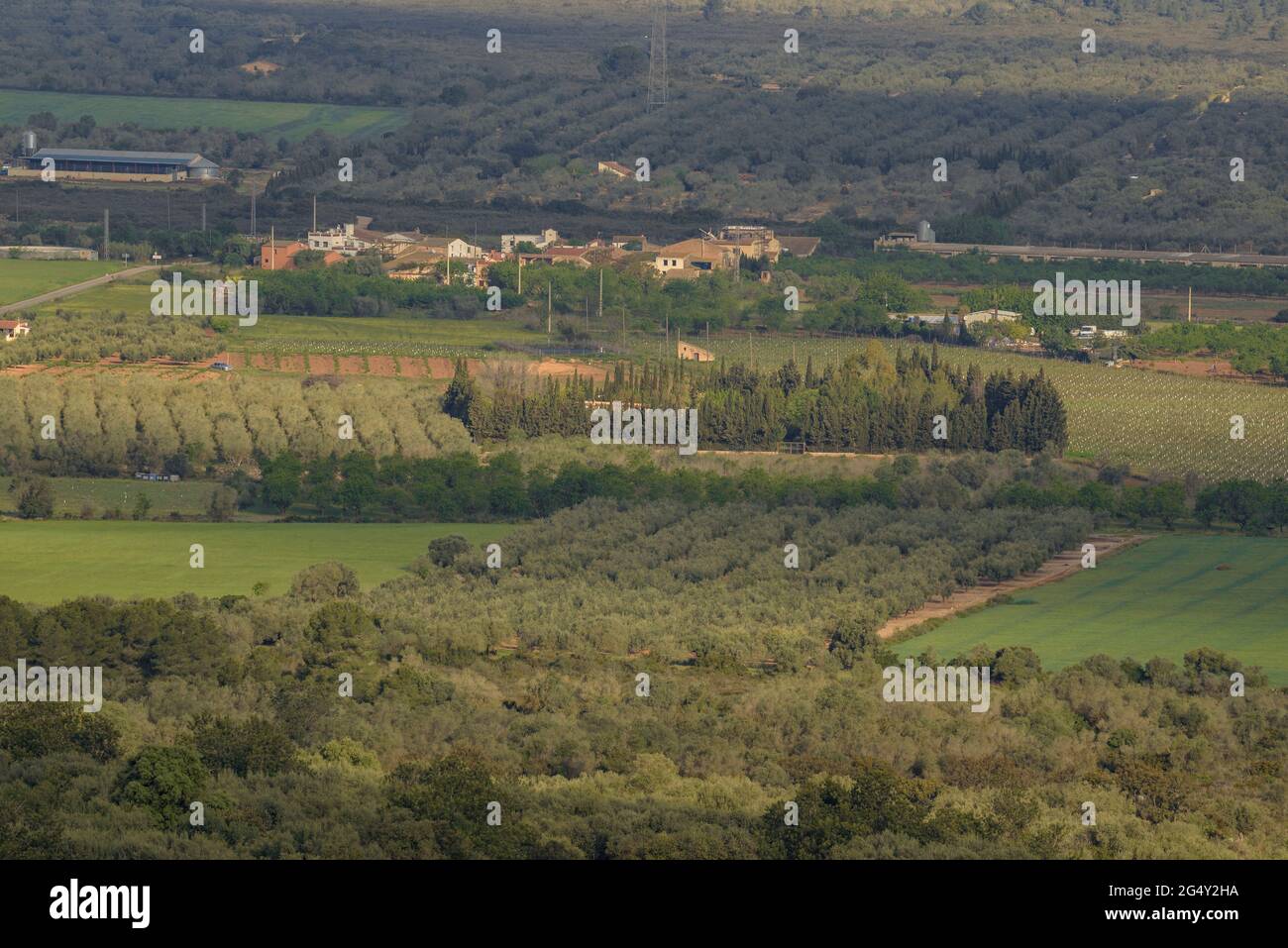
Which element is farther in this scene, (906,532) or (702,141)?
(702,141)

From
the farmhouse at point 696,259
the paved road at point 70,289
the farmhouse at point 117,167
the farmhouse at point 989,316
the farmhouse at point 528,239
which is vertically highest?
the farmhouse at point 117,167

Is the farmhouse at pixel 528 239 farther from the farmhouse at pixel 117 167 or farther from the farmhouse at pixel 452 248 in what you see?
the farmhouse at pixel 117 167

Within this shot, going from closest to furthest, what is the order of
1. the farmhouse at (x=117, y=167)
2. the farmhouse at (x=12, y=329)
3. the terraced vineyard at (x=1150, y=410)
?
the terraced vineyard at (x=1150, y=410) → the farmhouse at (x=12, y=329) → the farmhouse at (x=117, y=167)

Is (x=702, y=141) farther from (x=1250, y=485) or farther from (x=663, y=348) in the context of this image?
(x=1250, y=485)

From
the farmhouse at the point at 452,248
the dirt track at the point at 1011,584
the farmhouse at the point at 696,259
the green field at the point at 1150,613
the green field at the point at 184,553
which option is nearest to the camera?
the green field at the point at 1150,613

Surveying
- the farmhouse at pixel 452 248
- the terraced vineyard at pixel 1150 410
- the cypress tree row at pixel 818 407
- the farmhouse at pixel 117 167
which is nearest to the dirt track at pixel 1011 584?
the terraced vineyard at pixel 1150 410

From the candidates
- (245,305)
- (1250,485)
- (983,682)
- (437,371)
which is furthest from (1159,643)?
(245,305)

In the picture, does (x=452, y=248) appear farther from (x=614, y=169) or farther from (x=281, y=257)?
(x=614, y=169)
